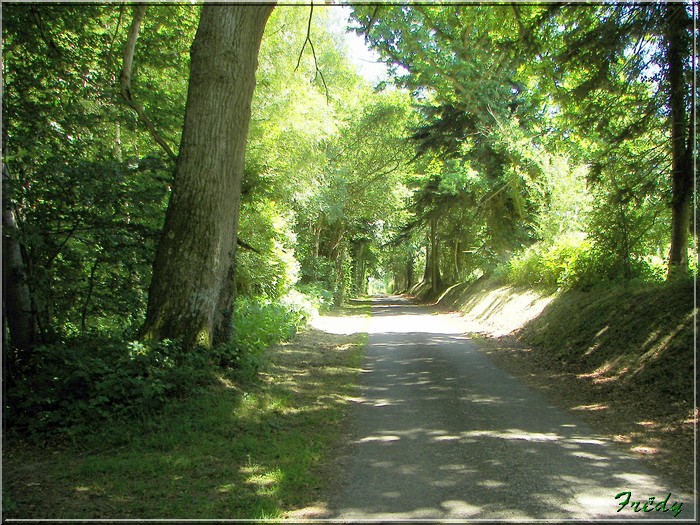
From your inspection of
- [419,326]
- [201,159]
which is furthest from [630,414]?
[419,326]

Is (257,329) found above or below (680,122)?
below

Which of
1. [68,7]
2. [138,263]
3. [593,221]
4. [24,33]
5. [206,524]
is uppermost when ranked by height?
[68,7]

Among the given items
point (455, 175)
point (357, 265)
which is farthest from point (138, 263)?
point (357, 265)

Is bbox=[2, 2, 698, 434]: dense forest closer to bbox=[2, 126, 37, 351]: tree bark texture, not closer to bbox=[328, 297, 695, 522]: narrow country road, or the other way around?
bbox=[2, 126, 37, 351]: tree bark texture

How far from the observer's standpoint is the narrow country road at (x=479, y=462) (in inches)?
164

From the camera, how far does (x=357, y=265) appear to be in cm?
4906

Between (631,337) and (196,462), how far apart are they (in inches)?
309

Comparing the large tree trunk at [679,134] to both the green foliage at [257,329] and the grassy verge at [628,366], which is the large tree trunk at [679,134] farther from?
the green foliage at [257,329]

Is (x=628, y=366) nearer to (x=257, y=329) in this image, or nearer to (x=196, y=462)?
(x=196, y=462)

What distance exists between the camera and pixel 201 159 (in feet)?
24.8

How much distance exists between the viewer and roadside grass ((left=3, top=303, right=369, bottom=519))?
4184mm

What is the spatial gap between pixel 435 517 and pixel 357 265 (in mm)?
45079

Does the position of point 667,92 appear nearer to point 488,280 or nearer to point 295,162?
point 295,162

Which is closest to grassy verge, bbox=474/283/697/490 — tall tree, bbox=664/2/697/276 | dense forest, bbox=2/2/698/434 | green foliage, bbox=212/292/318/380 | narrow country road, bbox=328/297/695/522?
narrow country road, bbox=328/297/695/522
